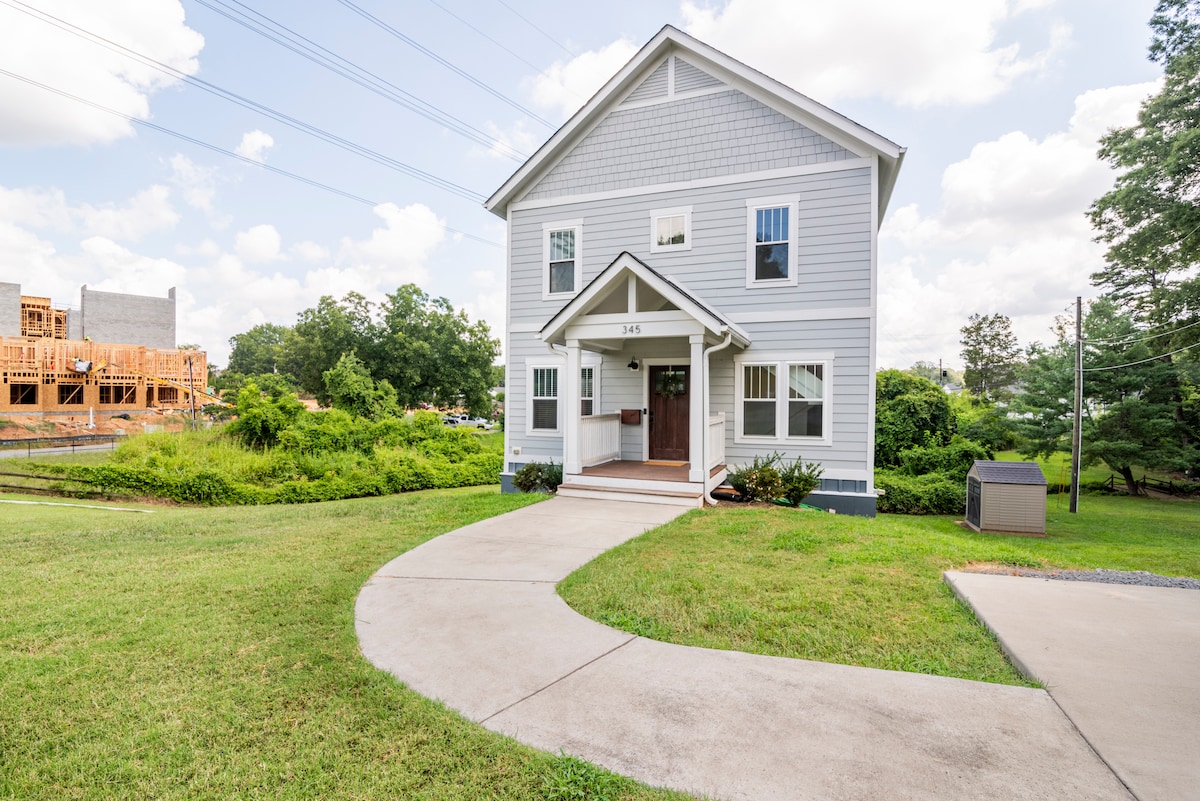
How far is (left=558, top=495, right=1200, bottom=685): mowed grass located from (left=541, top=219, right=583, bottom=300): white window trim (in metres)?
6.05

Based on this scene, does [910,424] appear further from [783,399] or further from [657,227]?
[657,227]

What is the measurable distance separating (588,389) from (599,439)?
139cm

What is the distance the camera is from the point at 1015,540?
11.6 metres

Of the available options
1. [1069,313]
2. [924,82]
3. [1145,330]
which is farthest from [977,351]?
[924,82]

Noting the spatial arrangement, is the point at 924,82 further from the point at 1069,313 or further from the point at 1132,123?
the point at 1069,313

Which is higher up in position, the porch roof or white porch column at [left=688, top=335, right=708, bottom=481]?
the porch roof

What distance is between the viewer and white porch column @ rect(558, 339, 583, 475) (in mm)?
10633

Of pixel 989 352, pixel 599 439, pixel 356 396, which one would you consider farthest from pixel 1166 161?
pixel 989 352

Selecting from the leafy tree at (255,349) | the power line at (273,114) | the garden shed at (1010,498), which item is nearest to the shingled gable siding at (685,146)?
the power line at (273,114)

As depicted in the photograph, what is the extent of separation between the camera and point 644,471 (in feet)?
35.8

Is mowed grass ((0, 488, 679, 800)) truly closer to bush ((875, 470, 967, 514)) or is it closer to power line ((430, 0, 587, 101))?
bush ((875, 470, 967, 514))

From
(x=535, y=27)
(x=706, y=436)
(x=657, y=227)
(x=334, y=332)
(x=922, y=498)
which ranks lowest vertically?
(x=922, y=498)

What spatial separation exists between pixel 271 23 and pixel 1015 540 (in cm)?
1969

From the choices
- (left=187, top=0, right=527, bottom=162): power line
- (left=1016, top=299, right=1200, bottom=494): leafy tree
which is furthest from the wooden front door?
(left=1016, top=299, right=1200, bottom=494): leafy tree
